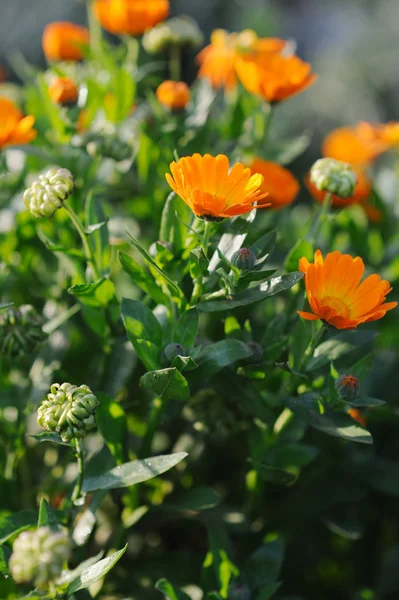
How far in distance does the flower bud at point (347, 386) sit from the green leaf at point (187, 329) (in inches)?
7.7

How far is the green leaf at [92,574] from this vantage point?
73 centimetres

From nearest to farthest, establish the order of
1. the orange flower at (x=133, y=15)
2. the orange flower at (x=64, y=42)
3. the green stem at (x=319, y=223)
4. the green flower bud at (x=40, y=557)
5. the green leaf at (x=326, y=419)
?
the green flower bud at (x=40, y=557) → the green leaf at (x=326, y=419) → the green stem at (x=319, y=223) → the orange flower at (x=133, y=15) → the orange flower at (x=64, y=42)

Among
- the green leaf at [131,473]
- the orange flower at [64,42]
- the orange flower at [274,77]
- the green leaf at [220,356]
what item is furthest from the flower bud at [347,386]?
the orange flower at [64,42]

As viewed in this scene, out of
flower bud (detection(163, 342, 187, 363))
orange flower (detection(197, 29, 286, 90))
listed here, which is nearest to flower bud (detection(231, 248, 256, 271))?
flower bud (detection(163, 342, 187, 363))

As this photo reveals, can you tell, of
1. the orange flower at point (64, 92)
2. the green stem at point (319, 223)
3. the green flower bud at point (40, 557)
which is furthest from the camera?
the orange flower at point (64, 92)

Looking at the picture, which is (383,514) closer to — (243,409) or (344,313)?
(243,409)

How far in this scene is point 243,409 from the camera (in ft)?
3.12

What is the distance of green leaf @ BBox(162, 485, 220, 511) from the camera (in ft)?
2.99

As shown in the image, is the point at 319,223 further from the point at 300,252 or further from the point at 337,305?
the point at 337,305

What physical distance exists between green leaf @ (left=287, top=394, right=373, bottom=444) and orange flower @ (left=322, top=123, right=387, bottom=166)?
744 mm

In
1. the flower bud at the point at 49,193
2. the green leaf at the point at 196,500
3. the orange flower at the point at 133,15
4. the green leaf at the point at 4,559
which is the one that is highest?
the orange flower at the point at 133,15

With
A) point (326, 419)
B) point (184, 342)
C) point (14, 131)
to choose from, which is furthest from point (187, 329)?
point (14, 131)

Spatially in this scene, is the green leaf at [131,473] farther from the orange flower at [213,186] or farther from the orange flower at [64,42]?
the orange flower at [64,42]

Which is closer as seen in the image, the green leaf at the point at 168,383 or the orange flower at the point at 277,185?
the green leaf at the point at 168,383
